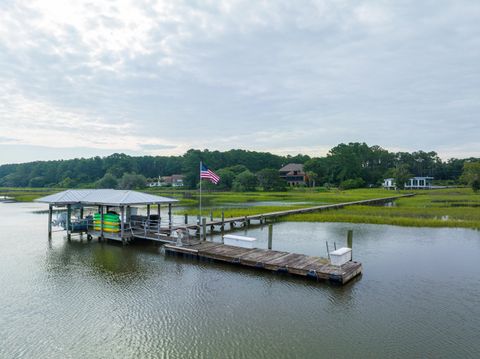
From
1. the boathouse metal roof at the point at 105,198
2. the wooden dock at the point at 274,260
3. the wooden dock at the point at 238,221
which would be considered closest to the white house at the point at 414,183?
the wooden dock at the point at 238,221

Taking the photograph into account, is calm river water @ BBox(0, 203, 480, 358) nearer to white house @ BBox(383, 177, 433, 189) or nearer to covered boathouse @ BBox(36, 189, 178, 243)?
Answer: covered boathouse @ BBox(36, 189, 178, 243)

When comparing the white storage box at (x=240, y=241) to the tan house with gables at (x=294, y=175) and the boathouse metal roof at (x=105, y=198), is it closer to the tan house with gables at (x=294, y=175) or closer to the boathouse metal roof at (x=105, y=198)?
the boathouse metal roof at (x=105, y=198)

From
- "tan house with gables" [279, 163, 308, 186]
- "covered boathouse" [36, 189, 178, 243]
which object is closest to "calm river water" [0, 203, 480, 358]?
"covered boathouse" [36, 189, 178, 243]

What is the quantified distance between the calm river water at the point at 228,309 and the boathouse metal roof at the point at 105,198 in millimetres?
4072

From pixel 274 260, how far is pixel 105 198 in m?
13.6

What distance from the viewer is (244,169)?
115688 mm

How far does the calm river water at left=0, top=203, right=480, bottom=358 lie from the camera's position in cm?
927

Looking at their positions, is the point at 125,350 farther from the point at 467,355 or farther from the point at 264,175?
the point at 264,175

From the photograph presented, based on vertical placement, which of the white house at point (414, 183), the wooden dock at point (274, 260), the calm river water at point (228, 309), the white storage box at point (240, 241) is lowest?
the calm river water at point (228, 309)

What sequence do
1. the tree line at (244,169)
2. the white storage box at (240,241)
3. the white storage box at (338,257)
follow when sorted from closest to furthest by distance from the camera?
the white storage box at (338,257)
the white storage box at (240,241)
the tree line at (244,169)

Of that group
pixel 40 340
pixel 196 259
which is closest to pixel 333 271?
pixel 196 259

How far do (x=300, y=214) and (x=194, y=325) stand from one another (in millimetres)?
28613

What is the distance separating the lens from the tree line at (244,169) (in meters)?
98.4

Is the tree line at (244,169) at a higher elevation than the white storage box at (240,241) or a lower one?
higher
